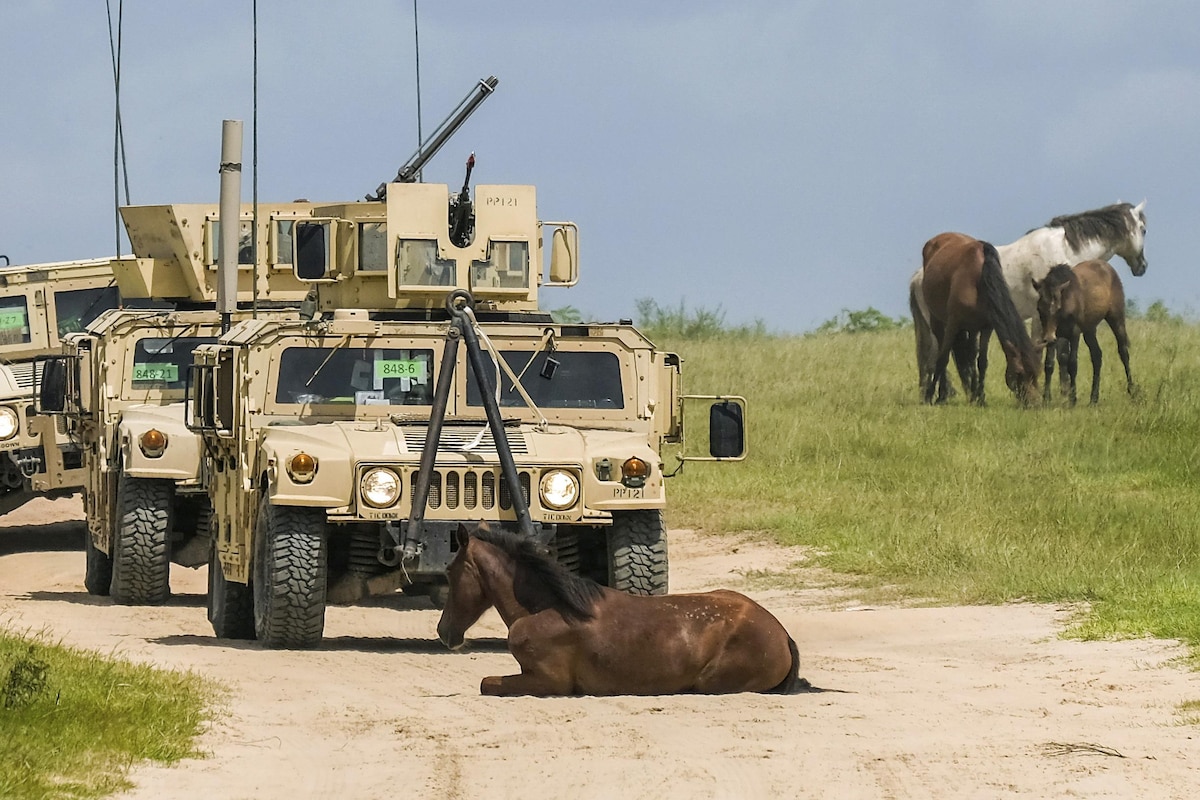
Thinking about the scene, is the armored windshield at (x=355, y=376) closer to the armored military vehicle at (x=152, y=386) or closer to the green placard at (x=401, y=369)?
the green placard at (x=401, y=369)

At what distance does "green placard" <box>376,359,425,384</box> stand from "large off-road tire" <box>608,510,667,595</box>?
1.50 metres

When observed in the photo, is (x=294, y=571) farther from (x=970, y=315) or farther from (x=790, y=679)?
(x=970, y=315)

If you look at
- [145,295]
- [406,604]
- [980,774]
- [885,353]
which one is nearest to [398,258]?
[406,604]

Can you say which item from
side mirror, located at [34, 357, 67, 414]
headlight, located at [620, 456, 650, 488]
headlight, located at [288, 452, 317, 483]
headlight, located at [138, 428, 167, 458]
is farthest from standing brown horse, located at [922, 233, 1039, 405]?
headlight, located at [288, 452, 317, 483]

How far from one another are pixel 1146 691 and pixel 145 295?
9938 mm

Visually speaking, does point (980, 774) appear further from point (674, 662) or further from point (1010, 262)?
point (1010, 262)

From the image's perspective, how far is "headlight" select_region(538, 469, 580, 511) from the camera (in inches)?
444

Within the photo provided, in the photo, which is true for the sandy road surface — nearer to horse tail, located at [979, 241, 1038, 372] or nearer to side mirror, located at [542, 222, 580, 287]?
side mirror, located at [542, 222, 580, 287]

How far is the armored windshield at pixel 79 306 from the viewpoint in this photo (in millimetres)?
20203

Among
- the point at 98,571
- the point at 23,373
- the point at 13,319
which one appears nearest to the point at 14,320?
the point at 13,319

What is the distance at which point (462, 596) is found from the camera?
10.4 meters

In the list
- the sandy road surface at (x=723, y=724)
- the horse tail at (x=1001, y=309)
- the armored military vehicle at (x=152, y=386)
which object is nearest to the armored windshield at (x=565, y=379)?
the sandy road surface at (x=723, y=724)

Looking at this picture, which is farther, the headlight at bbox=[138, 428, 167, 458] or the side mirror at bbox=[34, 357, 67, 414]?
the side mirror at bbox=[34, 357, 67, 414]

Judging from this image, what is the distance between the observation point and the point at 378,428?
1174cm
